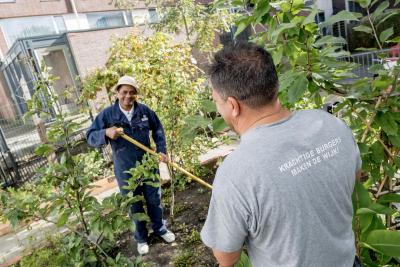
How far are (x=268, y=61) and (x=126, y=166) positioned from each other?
101 inches

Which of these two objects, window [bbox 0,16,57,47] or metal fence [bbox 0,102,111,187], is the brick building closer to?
window [bbox 0,16,57,47]

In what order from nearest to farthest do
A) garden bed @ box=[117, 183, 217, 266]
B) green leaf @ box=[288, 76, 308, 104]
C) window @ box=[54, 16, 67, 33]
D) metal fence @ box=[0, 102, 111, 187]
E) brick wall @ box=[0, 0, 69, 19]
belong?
green leaf @ box=[288, 76, 308, 104]
garden bed @ box=[117, 183, 217, 266]
metal fence @ box=[0, 102, 111, 187]
brick wall @ box=[0, 0, 69, 19]
window @ box=[54, 16, 67, 33]

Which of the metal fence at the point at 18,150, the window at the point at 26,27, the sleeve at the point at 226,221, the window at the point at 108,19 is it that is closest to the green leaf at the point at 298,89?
the sleeve at the point at 226,221

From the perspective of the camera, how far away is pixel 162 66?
14.9ft

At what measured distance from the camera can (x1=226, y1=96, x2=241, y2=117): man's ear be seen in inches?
48.7

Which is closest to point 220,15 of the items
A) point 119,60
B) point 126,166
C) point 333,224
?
point 119,60

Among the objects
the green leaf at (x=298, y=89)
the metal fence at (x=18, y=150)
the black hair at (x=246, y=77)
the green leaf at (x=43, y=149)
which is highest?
the black hair at (x=246, y=77)

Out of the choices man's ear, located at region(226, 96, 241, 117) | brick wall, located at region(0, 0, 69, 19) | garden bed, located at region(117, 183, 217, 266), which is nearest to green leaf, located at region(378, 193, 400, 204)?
man's ear, located at region(226, 96, 241, 117)

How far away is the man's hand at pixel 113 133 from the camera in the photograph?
3.13m

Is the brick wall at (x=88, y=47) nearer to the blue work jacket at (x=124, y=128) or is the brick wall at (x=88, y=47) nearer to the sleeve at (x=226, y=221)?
the blue work jacket at (x=124, y=128)

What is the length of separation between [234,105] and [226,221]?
17.8 inches

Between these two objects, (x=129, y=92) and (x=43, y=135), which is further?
(x=43, y=135)

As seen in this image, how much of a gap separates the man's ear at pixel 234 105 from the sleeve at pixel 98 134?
2264mm

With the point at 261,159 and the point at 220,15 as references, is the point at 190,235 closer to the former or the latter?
the point at 261,159
